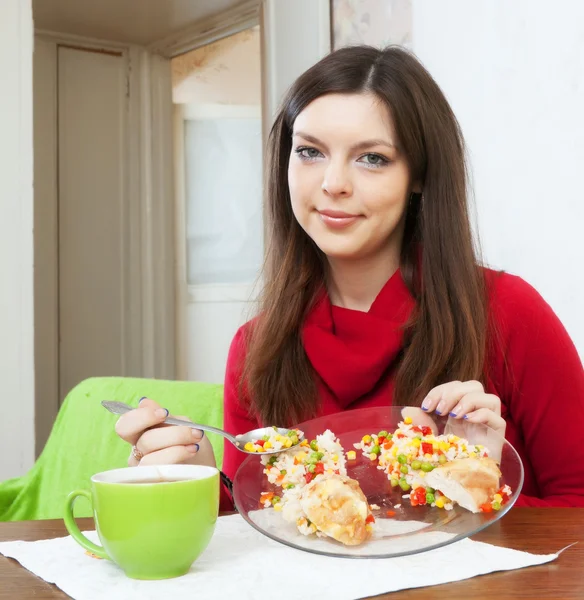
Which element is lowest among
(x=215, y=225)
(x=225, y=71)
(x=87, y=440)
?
(x=87, y=440)

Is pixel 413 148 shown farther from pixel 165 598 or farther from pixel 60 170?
pixel 60 170

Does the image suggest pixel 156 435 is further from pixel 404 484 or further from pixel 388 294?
pixel 388 294

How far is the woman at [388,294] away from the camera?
3.87ft

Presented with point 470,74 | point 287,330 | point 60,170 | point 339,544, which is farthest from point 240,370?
point 60,170

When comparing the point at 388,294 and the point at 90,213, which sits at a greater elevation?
the point at 90,213

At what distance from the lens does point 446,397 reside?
2.85 ft

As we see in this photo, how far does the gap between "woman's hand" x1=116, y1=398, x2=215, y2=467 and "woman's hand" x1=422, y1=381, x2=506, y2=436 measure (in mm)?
257

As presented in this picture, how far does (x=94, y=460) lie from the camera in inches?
69.4

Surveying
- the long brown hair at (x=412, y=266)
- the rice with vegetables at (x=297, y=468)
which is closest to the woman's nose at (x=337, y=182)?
the long brown hair at (x=412, y=266)

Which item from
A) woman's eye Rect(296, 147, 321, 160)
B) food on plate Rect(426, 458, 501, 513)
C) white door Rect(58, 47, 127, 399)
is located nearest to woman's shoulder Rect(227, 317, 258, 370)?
woman's eye Rect(296, 147, 321, 160)

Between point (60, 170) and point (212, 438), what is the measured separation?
2814 millimetres

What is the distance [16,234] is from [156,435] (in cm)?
205

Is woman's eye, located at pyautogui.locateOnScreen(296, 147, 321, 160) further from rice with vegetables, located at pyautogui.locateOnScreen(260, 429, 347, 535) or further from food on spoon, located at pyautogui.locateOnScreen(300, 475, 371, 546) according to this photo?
food on spoon, located at pyautogui.locateOnScreen(300, 475, 371, 546)

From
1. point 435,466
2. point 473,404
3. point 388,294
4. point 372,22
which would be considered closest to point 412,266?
point 388,294
